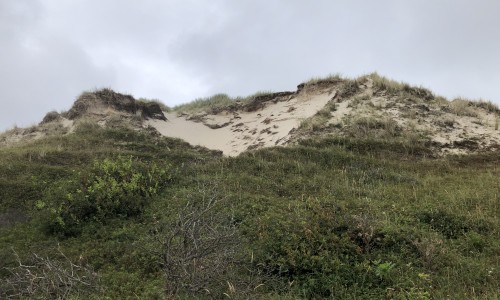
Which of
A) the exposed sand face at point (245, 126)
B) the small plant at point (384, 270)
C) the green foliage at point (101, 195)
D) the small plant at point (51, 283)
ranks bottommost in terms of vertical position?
the small plant at point (384, 270)

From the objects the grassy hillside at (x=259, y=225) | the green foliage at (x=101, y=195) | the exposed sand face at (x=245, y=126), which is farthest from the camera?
the exposed sand face at (x=245, y=126)

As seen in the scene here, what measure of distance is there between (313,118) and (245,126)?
15.8ft

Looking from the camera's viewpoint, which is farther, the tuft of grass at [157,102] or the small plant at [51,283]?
the tuft of grass at [157,102]

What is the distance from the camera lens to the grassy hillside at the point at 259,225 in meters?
6.37

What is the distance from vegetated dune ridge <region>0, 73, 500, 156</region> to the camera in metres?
17.0

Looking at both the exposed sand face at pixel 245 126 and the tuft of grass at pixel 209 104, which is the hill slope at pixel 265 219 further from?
the tuft of grass at pixel 209 104

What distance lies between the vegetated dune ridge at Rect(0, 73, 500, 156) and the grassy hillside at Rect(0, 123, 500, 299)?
5.31ft

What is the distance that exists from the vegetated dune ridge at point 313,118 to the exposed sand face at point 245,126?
0.05 metres

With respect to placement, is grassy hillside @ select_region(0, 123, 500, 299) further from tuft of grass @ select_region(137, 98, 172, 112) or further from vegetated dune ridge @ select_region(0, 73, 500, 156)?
tuft of grass @ select_region(137, 98, 172, 112)

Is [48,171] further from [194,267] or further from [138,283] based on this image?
[194,267]

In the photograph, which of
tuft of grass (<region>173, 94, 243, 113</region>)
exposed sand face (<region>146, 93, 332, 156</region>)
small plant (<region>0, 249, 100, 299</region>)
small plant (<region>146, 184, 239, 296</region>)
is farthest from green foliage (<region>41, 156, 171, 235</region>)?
tuft of grass (<region>173, 94, 243, 113</region>)

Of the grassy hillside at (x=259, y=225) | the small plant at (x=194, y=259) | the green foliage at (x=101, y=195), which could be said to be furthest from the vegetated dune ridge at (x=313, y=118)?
the small plant at (x=194, y=259)

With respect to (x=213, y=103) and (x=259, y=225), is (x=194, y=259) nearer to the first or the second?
(x=259, y=225)

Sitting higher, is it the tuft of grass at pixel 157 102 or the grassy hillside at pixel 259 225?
the tuft of grass at pixel 157 102
